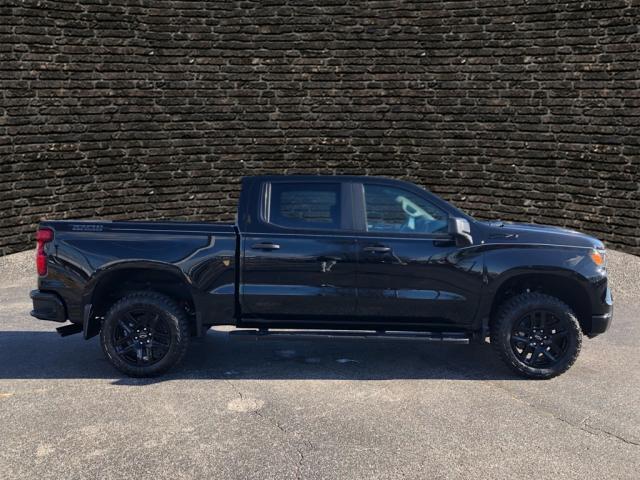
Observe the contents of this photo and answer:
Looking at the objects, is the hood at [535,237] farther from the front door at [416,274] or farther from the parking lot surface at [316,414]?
the parking lot surface at [316,414]

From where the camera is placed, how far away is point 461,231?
568 centimetres

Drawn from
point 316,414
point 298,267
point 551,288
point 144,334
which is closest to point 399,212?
point 298,267

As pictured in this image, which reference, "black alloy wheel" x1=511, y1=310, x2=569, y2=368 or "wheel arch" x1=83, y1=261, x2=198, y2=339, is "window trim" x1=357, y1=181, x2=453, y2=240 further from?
"wheel arch" x1=83, y1=261, x2=198, y2=339

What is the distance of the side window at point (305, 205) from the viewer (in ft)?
19.5

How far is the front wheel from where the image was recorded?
580 centimetres

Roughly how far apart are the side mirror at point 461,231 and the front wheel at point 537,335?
73 centimetres

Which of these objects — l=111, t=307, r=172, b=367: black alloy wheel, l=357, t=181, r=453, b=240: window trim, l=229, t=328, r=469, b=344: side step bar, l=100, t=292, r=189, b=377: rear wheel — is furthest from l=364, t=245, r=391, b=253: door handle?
l=111, t=307, r=172, b=367: black alloy wheel

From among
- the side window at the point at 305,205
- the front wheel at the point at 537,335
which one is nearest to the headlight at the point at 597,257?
the front wheel at the point at 537,335

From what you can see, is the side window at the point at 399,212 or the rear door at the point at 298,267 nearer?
the rear door at the point at 298,267

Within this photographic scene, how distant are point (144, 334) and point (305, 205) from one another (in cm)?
194

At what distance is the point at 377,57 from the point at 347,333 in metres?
7.91

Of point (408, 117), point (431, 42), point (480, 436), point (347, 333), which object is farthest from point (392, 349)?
point (431, 42)

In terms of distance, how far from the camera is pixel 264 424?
187 inches

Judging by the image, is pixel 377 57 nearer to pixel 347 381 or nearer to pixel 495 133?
pixel 495 133
